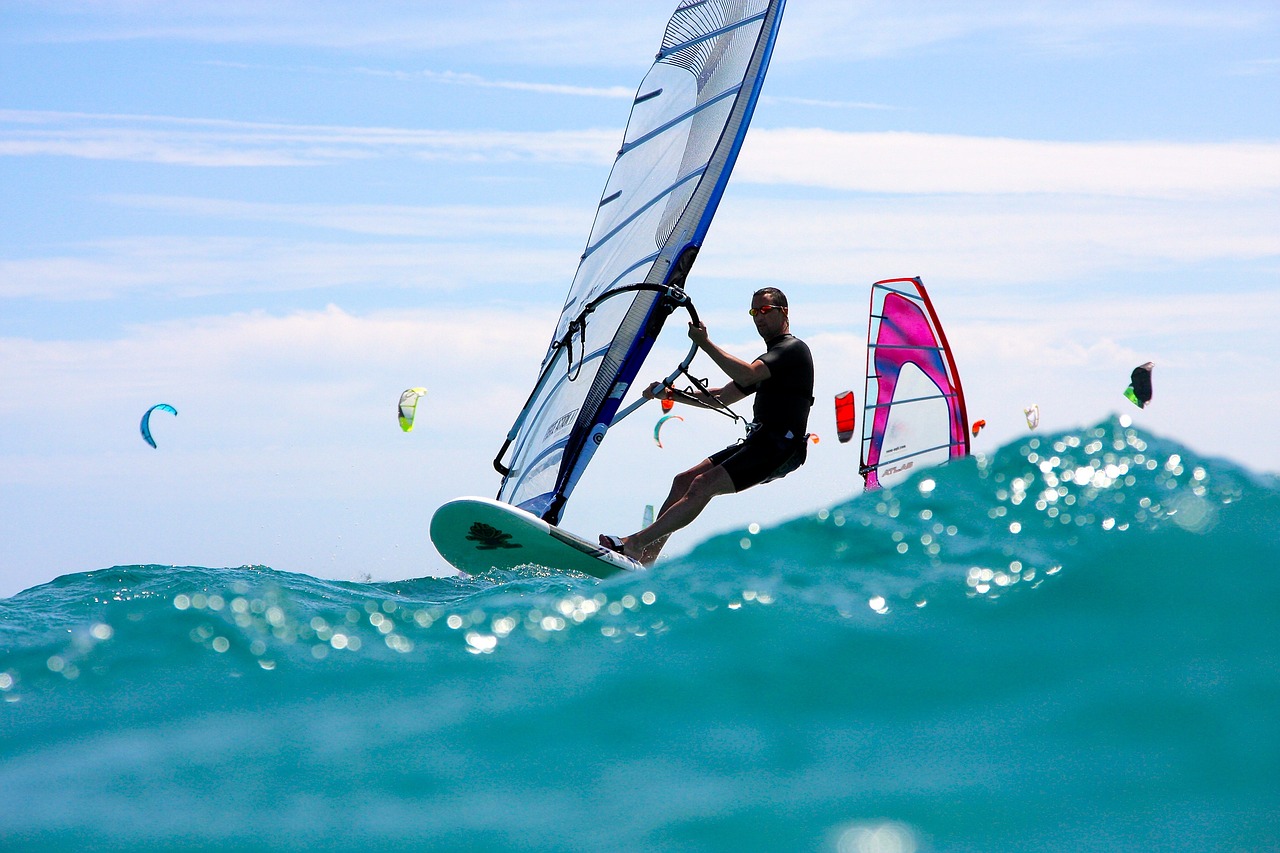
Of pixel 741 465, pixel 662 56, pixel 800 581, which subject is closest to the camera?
pixel 800 581

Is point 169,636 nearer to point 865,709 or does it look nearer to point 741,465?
point 865,709

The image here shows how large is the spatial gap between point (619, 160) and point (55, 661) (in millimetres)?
4776

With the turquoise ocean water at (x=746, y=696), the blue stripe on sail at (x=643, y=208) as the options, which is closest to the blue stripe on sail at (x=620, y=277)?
the blue stripe on sail at (x=643, y=208)

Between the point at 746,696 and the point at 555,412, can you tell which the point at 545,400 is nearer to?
the point at 555,412

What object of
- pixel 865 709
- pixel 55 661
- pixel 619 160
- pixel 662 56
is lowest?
pixel 865 709

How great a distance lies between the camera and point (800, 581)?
3.58 metres

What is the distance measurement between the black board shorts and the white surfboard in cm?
68

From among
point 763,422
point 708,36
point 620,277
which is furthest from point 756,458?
point 708,36

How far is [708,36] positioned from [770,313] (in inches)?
83.9

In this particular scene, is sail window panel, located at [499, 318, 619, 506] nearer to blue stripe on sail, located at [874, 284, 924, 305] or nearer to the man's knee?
the man's knee

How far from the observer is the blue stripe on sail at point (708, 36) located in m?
6.53

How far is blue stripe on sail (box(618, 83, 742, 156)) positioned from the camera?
21.4 feet

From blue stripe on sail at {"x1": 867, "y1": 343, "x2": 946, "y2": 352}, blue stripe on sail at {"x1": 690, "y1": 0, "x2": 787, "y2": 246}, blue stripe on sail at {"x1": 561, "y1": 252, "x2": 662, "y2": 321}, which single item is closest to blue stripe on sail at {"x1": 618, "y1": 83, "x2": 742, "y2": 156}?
blue stripe on sail at {"x1": 690, "y1": 0, "x2": 787, "y2": 246}

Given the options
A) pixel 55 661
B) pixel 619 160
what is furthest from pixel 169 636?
pixel 619 160
